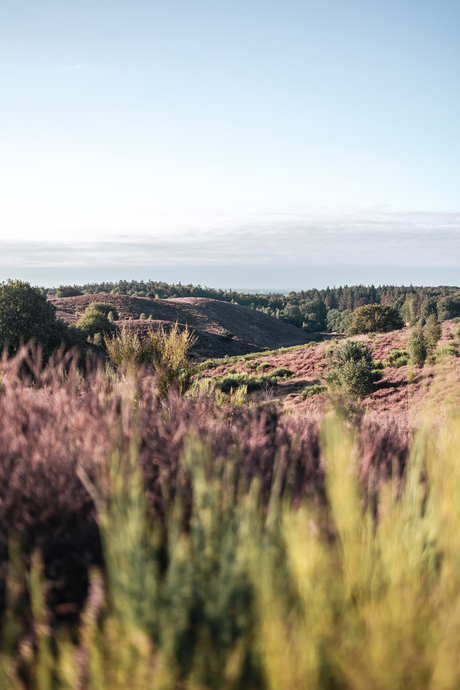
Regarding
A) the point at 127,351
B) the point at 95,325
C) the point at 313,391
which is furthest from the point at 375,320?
the point at 127,351

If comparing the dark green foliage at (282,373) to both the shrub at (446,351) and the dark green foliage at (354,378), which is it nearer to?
the dark green foliage at (354,378)

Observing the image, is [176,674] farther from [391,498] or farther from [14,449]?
[14,449]

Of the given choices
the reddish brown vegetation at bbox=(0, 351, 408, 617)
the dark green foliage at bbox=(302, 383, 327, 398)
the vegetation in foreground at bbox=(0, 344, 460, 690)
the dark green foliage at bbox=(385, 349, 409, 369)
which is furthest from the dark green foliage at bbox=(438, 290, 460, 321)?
the vegetation in foreground at bbox=(0, 344, 460, 690)

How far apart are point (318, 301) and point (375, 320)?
7617 centimetres

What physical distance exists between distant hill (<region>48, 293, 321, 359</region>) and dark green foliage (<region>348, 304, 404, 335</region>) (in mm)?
13885

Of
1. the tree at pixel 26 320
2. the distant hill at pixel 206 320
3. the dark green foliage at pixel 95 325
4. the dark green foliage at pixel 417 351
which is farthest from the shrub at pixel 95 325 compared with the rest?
the dark green foliage at pixel 417 351

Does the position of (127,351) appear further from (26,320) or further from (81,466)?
(26,320)

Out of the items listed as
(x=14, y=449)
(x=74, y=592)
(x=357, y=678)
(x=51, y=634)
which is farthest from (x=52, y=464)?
(x=357, y=678)

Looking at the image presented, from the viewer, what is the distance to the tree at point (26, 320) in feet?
65.1

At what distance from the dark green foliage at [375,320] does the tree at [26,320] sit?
32871 mm

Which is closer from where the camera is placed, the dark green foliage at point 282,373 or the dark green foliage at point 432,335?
the dark green foliage at point 432,335

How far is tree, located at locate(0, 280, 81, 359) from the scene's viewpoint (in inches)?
781

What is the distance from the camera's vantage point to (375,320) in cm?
4266

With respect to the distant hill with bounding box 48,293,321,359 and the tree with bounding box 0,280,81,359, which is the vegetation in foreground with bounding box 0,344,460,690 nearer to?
the tree with bounding box 0,280,81,359
